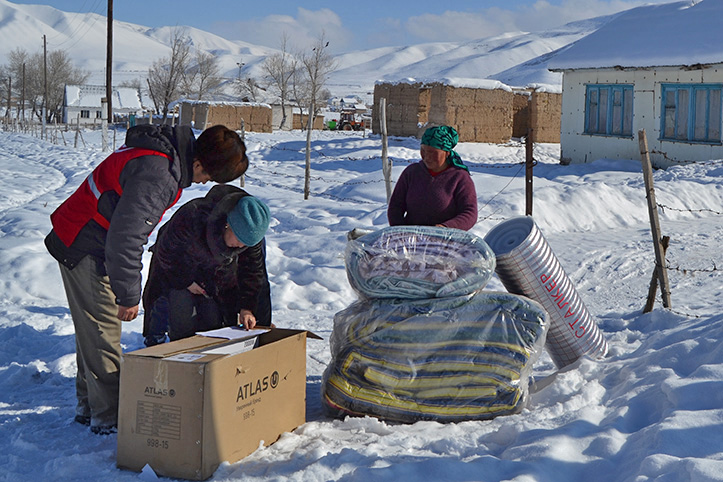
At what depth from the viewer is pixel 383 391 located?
3.86 metres

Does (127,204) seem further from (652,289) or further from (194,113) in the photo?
(194,113)

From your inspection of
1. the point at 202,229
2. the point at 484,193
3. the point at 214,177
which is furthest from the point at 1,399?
the point at 484,193

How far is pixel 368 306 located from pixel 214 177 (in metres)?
1.07

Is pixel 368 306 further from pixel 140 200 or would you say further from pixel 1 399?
pixel 1 399

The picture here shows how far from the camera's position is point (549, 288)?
4.41 m

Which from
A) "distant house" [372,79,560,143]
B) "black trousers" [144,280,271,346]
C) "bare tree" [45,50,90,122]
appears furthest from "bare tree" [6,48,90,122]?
"black trousers" [144,280,271,346]

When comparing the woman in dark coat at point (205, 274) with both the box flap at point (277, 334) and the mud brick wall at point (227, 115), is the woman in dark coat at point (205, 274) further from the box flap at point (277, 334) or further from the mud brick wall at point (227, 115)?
the mud brick wall at point (227, 115)

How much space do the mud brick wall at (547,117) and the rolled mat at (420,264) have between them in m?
22.9

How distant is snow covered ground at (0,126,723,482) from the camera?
121 inches

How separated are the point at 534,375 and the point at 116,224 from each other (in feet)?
8.90

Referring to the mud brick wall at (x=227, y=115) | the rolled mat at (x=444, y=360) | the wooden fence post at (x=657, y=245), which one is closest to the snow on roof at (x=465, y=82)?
the mud brick wall at (x=227, y=115)

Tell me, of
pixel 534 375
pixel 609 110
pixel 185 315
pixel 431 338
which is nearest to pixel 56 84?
pixel 609 110

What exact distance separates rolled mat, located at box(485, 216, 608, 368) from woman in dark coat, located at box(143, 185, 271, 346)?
1.44m

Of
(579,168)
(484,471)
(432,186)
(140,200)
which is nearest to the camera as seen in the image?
(484,471)
